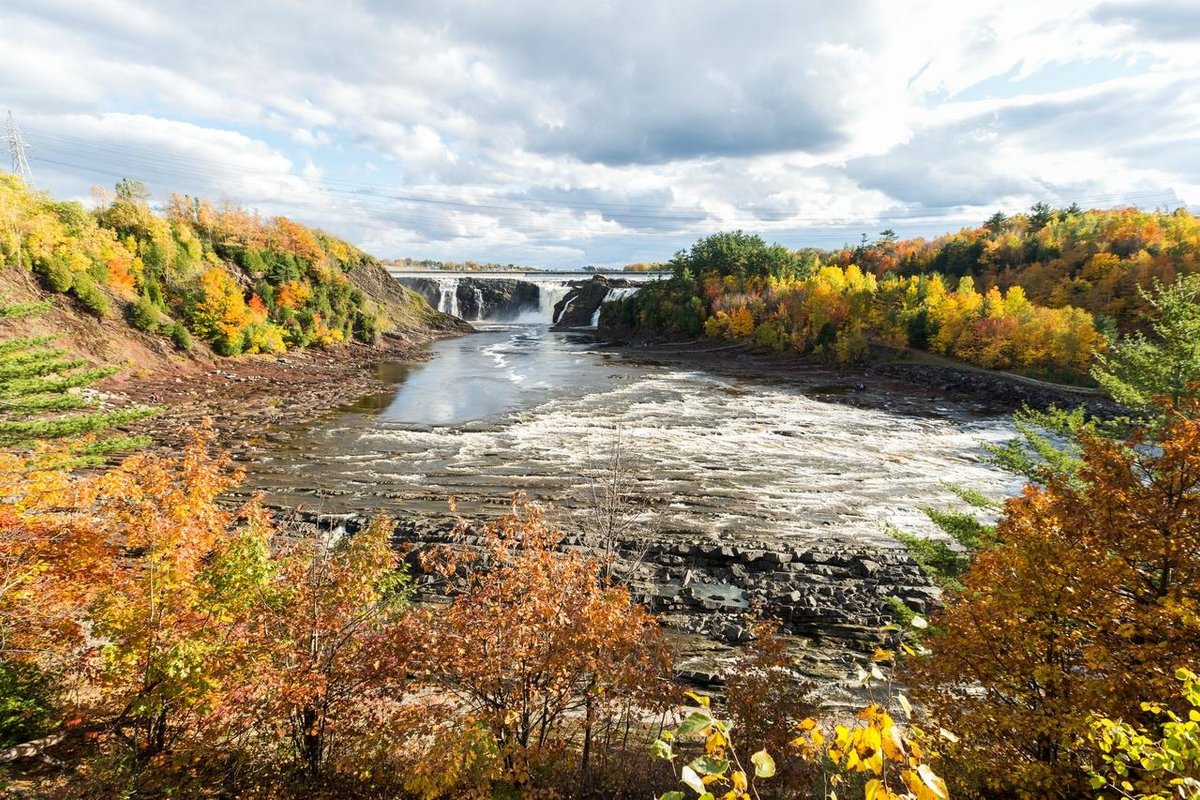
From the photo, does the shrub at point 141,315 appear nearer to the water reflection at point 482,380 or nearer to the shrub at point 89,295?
the shrub at point 89,295

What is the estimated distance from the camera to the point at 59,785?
27.5ft

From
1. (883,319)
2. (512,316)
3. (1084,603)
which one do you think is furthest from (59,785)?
(512,316)

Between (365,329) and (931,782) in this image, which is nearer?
(931,782)

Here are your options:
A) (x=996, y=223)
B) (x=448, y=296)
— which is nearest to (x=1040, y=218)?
(x=996, y=223)

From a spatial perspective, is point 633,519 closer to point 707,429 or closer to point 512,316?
point 707,429

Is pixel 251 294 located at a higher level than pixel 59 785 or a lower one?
higher

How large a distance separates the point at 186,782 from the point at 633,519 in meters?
14.8

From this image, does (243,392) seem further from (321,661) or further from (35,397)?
(321,661)

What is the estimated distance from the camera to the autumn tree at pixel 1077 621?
639cm

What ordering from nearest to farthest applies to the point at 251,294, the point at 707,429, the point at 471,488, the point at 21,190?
the point at 471,488 < the point at 707,429 < the point at 21,190 < the point at 251,294

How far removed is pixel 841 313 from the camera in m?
69.1

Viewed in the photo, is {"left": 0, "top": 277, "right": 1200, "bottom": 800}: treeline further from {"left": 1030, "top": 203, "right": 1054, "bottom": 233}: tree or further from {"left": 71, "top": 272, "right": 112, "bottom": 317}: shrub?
{"left": 1030, "top": 203, "right": 1054, "bottom": 233}: tree

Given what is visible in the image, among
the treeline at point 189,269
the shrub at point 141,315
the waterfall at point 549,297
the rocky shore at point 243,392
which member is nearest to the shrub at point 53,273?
the treeline at point 189,269

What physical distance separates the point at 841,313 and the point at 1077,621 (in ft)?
220
